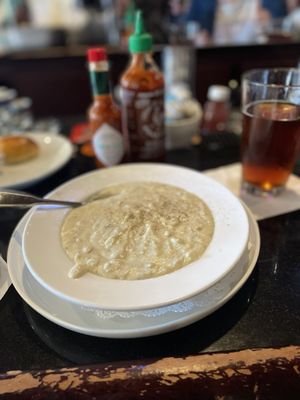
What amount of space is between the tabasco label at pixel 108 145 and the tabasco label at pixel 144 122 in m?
0.03

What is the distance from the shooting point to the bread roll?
0.97m

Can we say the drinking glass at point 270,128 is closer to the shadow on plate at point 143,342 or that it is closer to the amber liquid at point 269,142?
the amber liquid at point 269,142

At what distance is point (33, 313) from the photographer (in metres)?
0.52

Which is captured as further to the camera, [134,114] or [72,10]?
[72,10]

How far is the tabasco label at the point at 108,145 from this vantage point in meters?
0.85

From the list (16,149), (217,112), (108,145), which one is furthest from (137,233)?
(217,112)

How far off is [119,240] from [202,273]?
0.15 meters

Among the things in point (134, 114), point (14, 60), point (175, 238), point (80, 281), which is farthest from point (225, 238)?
point (14, 60)

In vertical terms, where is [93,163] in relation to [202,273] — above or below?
below

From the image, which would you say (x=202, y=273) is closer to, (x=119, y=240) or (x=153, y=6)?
(x=119, y=240)

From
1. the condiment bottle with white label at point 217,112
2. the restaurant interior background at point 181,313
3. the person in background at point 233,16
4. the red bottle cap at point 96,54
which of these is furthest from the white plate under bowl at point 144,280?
the person in background at point 233,16

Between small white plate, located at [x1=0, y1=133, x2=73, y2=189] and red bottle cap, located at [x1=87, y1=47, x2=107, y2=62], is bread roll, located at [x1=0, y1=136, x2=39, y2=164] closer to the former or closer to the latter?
small white plate, located at [x1=0, y1=133, x2=73, y2=189]

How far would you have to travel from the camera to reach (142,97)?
2.66 feet

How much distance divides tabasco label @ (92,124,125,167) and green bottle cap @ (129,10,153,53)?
198mm
